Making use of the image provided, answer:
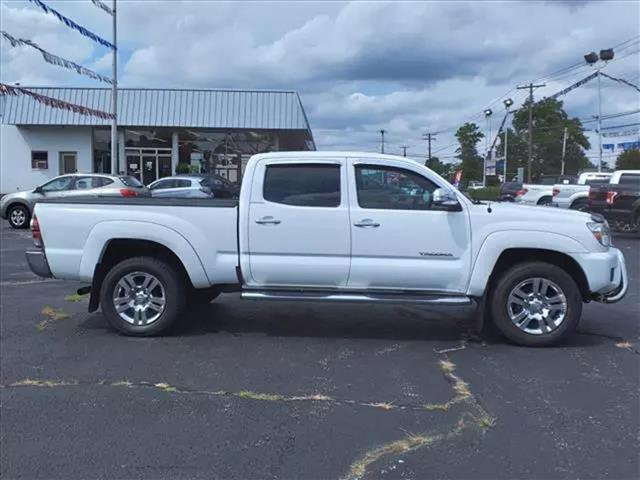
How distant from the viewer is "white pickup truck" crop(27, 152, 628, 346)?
20.2 feet

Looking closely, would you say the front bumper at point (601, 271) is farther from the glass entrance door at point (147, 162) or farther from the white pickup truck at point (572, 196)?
the glass entrance door at point (147, 162)

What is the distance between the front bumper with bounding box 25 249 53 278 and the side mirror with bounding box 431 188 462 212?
392cm

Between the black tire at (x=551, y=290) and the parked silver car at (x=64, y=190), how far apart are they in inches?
505

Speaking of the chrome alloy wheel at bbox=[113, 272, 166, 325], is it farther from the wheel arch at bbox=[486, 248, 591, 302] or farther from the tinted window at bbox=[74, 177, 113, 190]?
the tinted window at bbox=[74, 177, 113, 190]

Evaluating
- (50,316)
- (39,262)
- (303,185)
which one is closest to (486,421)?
(303,185)

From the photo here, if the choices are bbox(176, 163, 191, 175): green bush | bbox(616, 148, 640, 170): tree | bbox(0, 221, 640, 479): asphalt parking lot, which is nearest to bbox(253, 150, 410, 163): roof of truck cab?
bbox(0, 221, 640, 479): asphalt parking lot

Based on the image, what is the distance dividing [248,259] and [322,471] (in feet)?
9.66

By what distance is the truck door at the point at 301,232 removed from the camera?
6.23 meters

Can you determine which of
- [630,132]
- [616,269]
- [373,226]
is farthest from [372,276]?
[630,132]

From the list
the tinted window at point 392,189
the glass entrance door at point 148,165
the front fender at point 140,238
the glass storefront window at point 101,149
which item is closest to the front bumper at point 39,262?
the front fender at point 140,238

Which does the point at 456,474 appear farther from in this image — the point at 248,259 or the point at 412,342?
the point at 248,259

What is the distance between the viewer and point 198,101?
1243 inches

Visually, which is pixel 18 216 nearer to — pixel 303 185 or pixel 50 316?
pixel 50 316

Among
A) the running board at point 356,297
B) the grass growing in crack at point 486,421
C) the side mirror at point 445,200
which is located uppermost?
the side mirror at point 445,200
